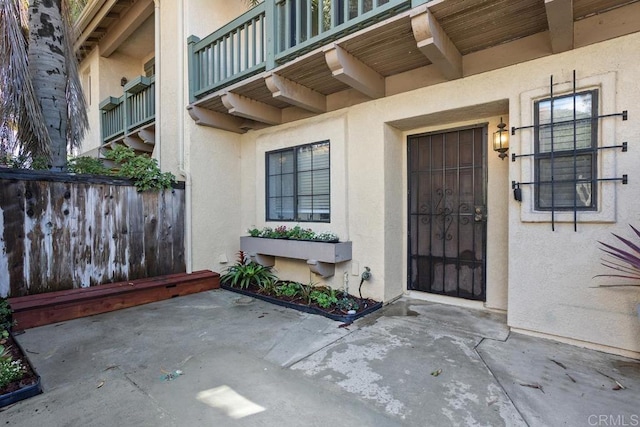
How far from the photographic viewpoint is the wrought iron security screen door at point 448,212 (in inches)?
156

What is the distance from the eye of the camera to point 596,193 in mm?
2814

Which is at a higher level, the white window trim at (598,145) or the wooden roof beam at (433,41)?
the wooden roof beam at (433,41)

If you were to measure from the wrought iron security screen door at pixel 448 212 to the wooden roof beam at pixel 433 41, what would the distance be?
107 cm

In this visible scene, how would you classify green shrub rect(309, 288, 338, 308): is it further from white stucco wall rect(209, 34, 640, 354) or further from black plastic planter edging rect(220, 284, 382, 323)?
white stucco wall rect(209, 34, 640, 354)

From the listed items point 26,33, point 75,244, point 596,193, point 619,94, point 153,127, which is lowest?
point 75,244

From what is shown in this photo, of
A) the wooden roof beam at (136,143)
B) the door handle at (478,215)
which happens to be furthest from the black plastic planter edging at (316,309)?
the wooden roof beam at (136,143)

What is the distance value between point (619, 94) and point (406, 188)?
2.34 metres

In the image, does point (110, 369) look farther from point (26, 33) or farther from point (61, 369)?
point (26, 33)

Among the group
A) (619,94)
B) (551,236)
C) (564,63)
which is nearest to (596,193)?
(551,236)

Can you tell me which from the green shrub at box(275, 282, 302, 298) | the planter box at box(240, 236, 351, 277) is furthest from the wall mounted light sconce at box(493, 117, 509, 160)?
the green shrub at box(275, 282, 302, 298)

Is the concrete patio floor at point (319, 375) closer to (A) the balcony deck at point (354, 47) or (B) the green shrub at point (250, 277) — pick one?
(B) the green shrub at point (250, 277)

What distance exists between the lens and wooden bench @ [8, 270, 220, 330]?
11.7 ft

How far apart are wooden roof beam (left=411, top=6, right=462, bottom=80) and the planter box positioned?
248 centimetres

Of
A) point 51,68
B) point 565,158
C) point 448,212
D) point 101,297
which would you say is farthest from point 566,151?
point 51,68
